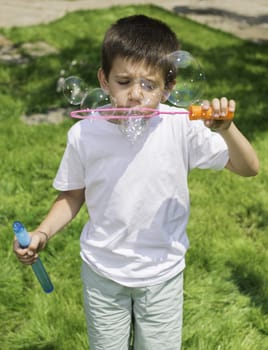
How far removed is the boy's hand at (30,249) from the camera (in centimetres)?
176

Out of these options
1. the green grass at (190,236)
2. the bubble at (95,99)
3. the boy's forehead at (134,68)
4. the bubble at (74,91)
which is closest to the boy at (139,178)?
the boy's forehead at (134,68)

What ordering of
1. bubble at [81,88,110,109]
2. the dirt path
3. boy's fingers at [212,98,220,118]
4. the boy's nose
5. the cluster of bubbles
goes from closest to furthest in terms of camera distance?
boy's fingers at [212,98,220,118]
the boy's nose
the cluster of bubbles
bubble at [81,88,110,109]
the dirt path

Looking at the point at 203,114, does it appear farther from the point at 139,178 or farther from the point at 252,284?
the point at 252,284

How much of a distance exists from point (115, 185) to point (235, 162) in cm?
41

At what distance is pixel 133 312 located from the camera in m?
1.98

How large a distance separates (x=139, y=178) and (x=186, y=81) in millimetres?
438

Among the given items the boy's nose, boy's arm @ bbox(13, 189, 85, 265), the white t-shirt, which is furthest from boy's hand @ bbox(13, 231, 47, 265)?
the boy's nose

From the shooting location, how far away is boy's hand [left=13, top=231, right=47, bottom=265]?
1.76m

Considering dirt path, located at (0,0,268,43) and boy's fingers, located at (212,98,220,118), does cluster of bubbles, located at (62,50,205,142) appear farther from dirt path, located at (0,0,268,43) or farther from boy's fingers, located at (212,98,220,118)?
dirt path, located at (0,0,268,43)

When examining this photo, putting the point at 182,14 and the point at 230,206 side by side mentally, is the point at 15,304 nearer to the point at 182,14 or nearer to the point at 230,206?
the point at 230,206

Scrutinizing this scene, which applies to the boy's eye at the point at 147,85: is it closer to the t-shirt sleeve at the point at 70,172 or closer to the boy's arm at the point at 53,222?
the t-shirt sleeve at the point at 70,172

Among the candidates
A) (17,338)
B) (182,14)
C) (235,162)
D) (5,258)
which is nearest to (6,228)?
(5,258)

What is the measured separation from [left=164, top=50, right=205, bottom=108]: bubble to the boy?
0.05 m

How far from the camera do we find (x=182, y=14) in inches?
354
